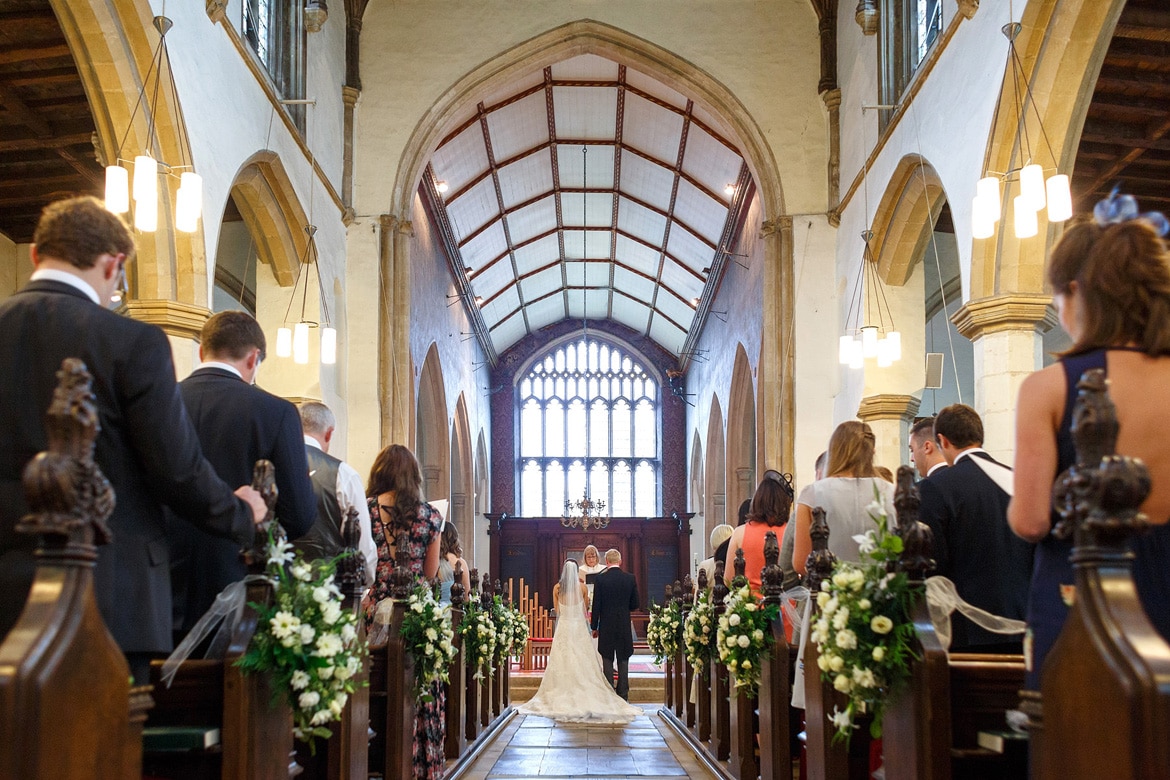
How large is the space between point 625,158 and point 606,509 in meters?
10.8

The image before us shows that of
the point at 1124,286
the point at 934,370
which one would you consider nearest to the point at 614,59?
the point at 934,370

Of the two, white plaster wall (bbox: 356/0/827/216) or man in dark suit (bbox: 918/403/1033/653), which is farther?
white plaster wall (bbox: 356/0/827/216)

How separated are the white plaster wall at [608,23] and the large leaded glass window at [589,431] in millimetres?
14376

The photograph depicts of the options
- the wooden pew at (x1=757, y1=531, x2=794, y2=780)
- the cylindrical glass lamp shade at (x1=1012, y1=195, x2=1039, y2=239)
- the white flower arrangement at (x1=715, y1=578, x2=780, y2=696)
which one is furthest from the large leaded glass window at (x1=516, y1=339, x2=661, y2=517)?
the wooden pew at (x1=757, y1=531, x2=794, y2=780)

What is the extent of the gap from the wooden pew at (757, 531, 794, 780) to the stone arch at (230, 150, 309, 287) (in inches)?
249

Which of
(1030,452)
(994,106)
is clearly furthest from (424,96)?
(1030,452)

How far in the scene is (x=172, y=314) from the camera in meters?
7.33

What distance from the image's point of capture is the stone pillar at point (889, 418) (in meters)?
10.6

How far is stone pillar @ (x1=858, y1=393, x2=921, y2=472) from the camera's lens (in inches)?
416

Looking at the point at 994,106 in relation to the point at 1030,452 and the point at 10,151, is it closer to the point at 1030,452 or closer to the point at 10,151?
the point at 1030,452

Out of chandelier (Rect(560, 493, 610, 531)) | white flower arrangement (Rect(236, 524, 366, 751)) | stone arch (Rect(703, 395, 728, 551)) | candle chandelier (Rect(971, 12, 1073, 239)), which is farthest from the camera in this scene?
chandelier (Rect(560, 493, 610, 531))

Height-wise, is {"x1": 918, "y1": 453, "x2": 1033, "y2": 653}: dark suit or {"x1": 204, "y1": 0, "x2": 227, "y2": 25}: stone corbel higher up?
{"x1": 204, "y1": 0, "x2": 227, "y2": 25}: stone corbel

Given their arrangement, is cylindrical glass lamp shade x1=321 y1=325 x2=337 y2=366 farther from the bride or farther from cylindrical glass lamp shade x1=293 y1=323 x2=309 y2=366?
the bride

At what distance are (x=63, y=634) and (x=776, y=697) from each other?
10.3 feet
